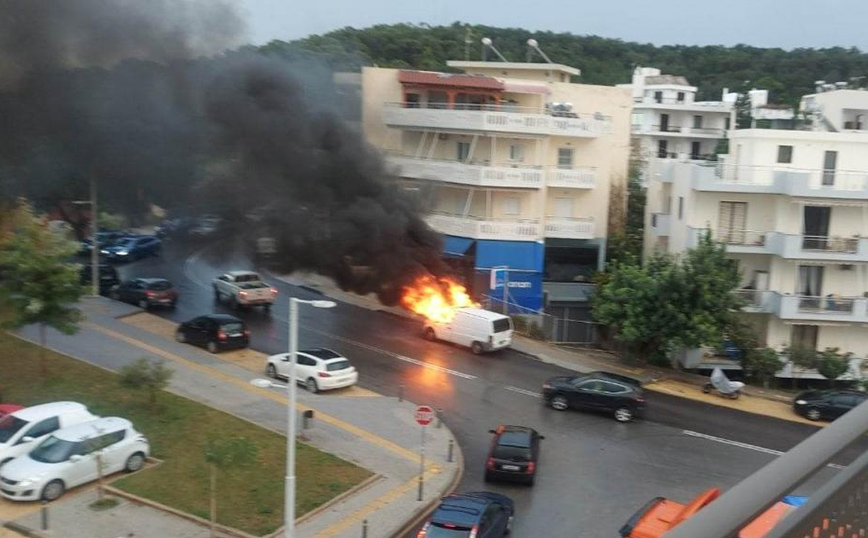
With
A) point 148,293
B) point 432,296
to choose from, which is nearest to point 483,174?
point 432,296

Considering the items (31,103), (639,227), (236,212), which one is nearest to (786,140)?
(639,227)

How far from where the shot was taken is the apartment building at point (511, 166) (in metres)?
28.8

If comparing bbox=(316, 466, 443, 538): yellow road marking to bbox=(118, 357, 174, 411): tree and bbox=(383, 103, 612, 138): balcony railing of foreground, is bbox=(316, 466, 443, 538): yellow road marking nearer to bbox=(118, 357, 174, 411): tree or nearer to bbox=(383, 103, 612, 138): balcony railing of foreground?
bbox=(118, 357, 174, 411): tree

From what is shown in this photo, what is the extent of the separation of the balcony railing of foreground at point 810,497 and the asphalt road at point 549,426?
477 inches

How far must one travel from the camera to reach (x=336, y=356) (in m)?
20.2

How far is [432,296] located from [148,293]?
901cm

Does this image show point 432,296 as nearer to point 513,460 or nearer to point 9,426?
point 513,460

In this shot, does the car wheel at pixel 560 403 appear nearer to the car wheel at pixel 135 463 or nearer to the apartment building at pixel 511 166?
the apartment building at pixel 511 166

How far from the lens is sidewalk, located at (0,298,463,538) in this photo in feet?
42.0

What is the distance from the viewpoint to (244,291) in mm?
26875

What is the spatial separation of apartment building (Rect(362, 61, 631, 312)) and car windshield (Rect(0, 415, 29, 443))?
653 inches

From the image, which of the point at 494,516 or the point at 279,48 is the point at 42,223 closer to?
the point at 494,516

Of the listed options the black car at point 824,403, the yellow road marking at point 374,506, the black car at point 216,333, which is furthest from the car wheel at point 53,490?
the black car at point 824,403

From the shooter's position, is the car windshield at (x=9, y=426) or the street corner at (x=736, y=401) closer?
the car windshield at (x=9, y=426)
